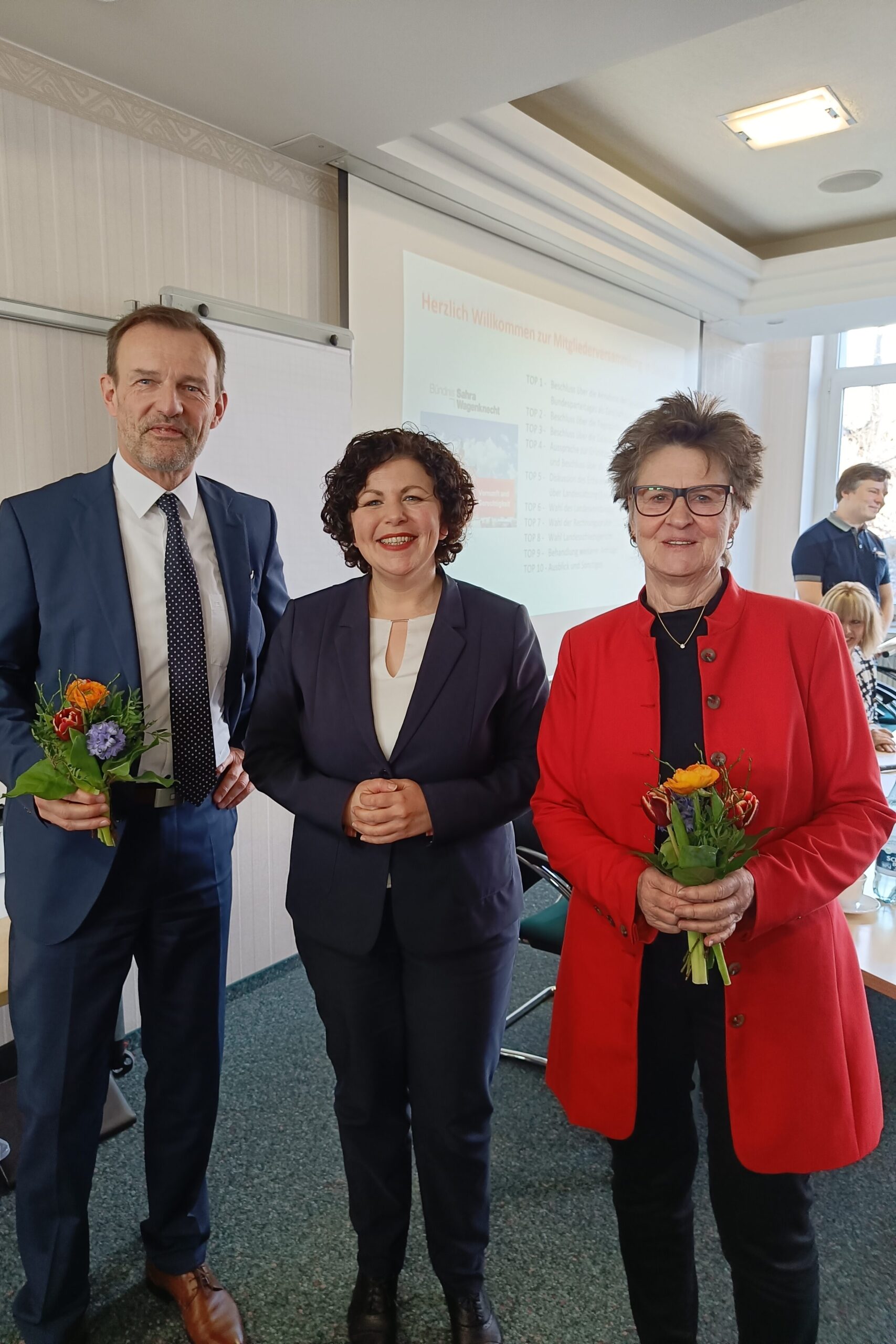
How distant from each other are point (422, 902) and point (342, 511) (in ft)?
2.43

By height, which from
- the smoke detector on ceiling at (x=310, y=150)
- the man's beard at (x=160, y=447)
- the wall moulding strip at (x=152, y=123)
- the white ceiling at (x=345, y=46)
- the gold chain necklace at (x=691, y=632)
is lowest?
the gold chain necklace at (x=691, y=632)

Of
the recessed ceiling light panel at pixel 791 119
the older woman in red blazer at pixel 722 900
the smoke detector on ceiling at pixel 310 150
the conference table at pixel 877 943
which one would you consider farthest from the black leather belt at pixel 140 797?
the recessed ceiling light panel at pixel 791 119

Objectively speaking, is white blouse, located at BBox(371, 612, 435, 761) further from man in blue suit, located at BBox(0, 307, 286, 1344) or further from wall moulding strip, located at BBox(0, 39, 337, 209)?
wall moulding strip, located at BBox(0, 39, 337, 209)

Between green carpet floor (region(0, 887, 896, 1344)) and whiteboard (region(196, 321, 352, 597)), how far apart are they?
62.6 inches

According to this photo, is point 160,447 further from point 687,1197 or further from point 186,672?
point 687,1197

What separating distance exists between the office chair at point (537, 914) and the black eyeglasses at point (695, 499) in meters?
1.15

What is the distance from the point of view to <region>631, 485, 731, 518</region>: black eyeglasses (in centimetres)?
145

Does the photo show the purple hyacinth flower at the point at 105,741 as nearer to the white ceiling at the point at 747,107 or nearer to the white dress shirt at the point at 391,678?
the white dress shirt at the point at 391,678

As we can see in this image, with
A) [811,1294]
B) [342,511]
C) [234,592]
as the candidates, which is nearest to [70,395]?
[234,592]

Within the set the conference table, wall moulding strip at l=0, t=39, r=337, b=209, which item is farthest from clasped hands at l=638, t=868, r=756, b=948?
wall moulding strip at l=0, t=39, r=337, b=209

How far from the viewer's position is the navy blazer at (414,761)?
1.59m

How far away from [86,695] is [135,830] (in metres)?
0.33

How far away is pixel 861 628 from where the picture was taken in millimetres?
3777

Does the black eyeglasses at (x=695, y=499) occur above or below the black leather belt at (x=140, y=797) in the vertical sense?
above
